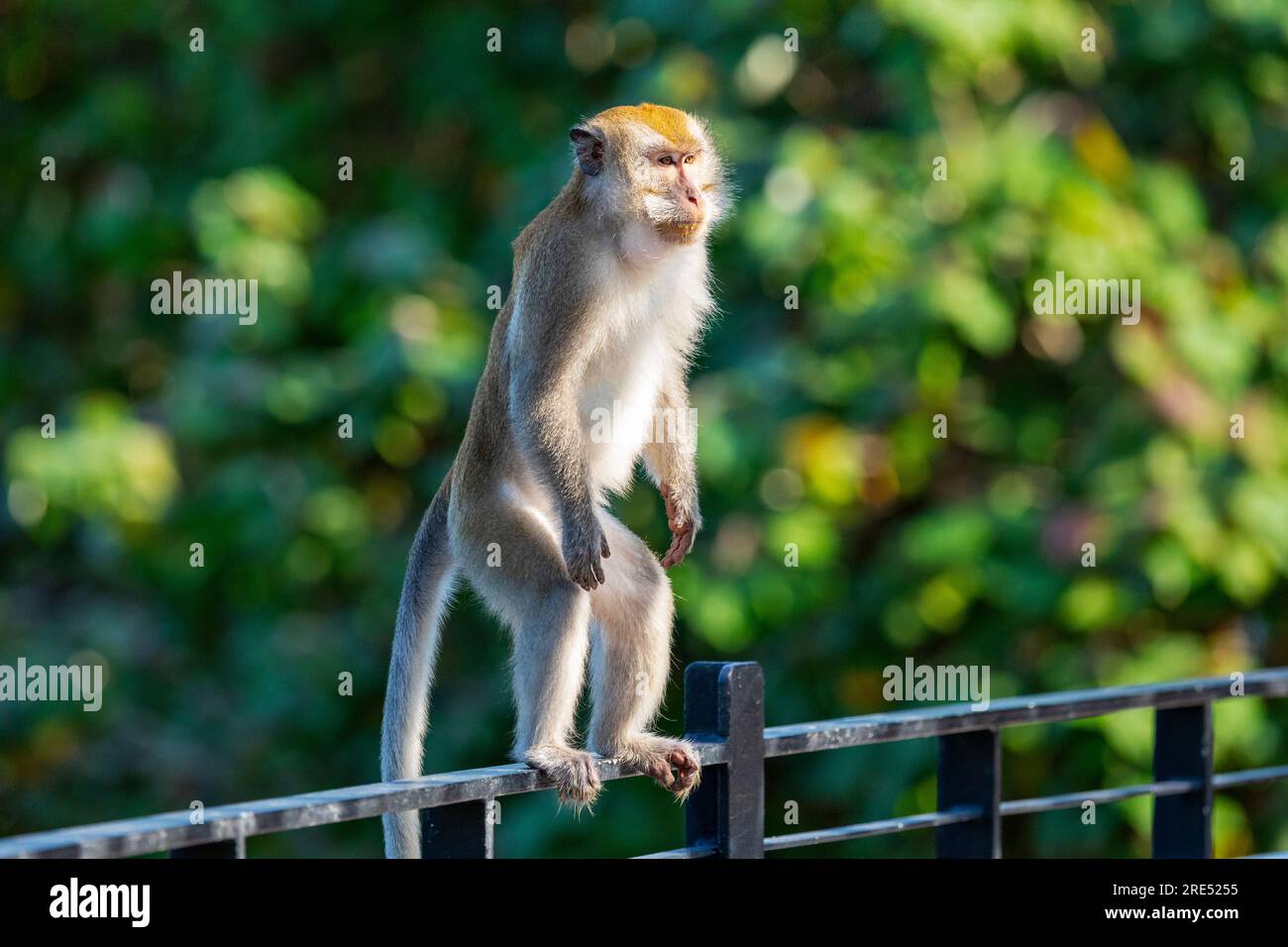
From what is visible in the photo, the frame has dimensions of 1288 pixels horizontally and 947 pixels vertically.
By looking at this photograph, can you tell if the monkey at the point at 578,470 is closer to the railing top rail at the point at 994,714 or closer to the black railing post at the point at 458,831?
the railing top rail at the point at 994,714

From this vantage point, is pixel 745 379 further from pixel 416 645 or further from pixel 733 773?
pixel 733 773

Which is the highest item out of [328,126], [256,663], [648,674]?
[328,126]

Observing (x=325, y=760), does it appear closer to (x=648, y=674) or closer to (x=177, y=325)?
(x=177, y=325)

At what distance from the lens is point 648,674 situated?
12.6 feet

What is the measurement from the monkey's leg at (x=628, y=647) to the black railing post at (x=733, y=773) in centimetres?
59

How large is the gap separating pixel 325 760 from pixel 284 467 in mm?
1372

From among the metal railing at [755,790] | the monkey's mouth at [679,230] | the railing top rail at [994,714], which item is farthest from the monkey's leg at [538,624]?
the monkey's mouth at [679,230]

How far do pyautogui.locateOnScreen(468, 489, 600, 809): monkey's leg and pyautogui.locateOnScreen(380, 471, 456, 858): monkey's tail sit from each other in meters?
0.20

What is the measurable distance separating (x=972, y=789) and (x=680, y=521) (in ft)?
3.32

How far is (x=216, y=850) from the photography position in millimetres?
2209

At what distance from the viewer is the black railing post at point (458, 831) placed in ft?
8.64

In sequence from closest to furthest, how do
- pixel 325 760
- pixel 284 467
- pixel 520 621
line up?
pixel 520 621 → pixel 284 467 → pixel 325 760

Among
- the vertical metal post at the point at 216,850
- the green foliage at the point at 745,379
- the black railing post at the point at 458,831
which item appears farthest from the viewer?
the green foliage at the point at 745,379
